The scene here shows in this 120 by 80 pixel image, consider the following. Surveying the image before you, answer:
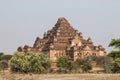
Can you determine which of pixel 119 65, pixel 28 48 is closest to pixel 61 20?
pixel 28 48

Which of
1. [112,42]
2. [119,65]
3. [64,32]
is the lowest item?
[119,65]

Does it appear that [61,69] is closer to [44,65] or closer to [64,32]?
[44,65]

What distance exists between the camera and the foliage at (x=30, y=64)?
4631 cm

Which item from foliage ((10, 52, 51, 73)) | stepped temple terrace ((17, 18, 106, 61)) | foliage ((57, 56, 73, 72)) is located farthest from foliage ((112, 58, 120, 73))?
stepped temple terrace ((17, 18, 106, 61))

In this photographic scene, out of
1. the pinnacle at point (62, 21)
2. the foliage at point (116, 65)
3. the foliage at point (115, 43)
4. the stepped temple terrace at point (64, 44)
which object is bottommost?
the foliage at point (116, 65)

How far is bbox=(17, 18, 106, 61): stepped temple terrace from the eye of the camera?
72375 mm

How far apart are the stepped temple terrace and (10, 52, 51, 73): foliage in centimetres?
2128

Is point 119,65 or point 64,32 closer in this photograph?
point 119,65

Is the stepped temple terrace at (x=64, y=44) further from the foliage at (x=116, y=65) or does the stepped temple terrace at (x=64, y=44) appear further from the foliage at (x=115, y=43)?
the foliage at (x=116, y=65)

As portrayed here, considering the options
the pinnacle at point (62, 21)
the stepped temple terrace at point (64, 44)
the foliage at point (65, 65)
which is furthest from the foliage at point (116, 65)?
the pinnacle at point (62, 21)

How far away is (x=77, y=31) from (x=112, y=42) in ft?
110

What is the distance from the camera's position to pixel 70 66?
50969 mm

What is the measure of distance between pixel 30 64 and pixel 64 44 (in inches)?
1146

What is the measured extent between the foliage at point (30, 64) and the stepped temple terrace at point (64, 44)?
21.3 m
